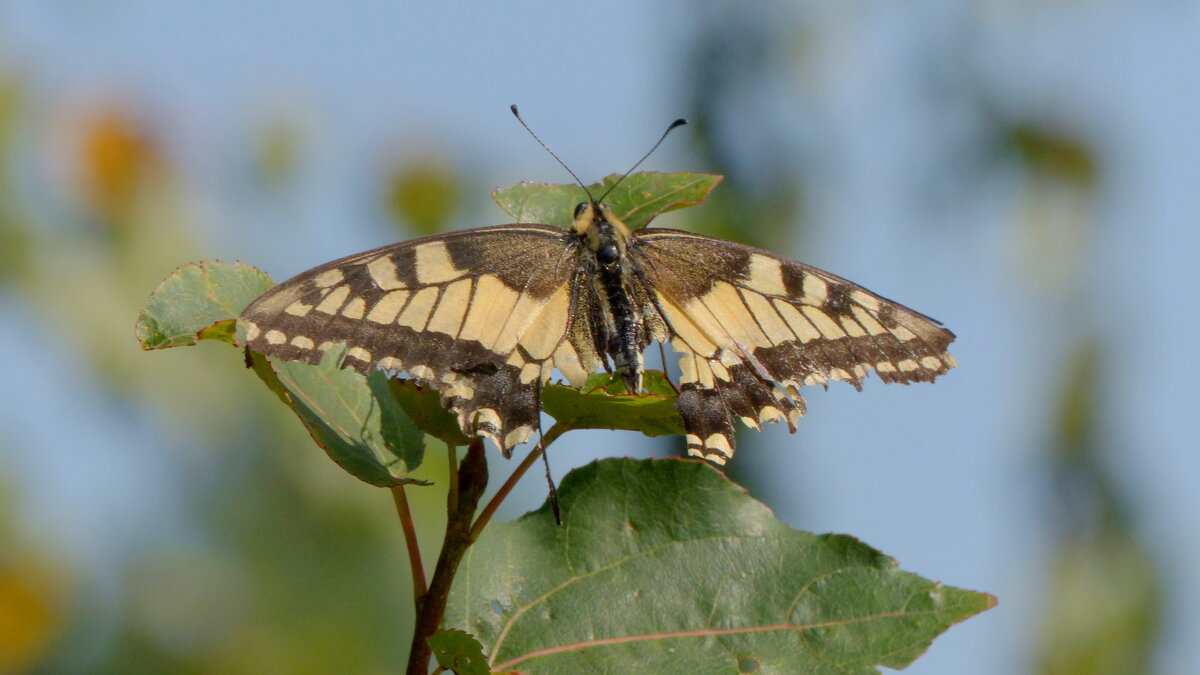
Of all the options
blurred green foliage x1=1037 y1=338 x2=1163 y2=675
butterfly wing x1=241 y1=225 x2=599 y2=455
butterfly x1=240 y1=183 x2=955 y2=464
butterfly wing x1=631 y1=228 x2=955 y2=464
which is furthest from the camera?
blurred green foliage x1=1037 y1=338 x2=1163 y2=675

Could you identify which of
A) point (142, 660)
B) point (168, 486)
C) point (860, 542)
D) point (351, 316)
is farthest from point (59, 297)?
point (860, 542)

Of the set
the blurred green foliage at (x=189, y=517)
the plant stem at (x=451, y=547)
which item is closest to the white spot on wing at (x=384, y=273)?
the plant stem at (x=451, y=547)

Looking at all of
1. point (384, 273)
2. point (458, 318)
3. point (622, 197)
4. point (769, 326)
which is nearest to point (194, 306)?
point (384, 273)

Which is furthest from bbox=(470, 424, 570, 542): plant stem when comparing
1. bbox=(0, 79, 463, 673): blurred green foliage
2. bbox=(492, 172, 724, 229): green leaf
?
bbox=(0, 79, 463, 673): blurred green foliage

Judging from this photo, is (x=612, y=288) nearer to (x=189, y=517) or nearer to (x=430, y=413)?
(x=430, y=413)

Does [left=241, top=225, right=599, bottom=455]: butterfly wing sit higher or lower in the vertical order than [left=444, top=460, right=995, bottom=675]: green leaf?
higher

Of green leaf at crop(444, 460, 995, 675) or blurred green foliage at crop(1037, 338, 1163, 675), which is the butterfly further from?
blurred green foliage at crop(1037, 338, 1163, 675)

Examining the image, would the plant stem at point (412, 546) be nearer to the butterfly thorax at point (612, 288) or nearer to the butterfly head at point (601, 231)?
the butterfly thorax at point (612, 288)
